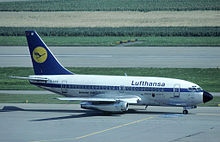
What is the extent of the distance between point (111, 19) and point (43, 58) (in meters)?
91.0

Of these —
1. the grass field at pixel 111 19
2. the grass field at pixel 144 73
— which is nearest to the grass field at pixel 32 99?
the grass field at pixel 144 73

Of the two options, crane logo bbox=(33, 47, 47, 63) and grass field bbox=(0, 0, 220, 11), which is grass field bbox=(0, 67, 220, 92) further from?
grass field bbox=(0, 0, 220, 11)

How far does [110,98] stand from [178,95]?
679 cm

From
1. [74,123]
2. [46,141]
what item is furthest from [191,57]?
[46,141]

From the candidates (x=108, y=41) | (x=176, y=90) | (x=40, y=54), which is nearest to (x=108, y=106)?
(x=176, y=90)

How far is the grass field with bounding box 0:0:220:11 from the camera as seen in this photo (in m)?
154

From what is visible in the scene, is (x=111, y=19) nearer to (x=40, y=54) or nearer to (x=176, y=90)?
(x=40, y=54)

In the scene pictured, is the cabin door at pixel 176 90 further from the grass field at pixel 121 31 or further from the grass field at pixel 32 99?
the grass field at pixel 121 31

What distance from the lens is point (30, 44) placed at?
54188 millimetres

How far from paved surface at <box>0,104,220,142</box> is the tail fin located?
3.95 metres

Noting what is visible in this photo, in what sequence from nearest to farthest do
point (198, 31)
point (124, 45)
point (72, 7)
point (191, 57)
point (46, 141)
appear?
point (46, 141)
point (191, 57)
point (124, 45)
point (198, 31)
point (72, 7)

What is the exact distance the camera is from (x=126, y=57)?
9206cm

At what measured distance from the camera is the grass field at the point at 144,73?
67.8 m

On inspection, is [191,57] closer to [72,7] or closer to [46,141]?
[46,141]
